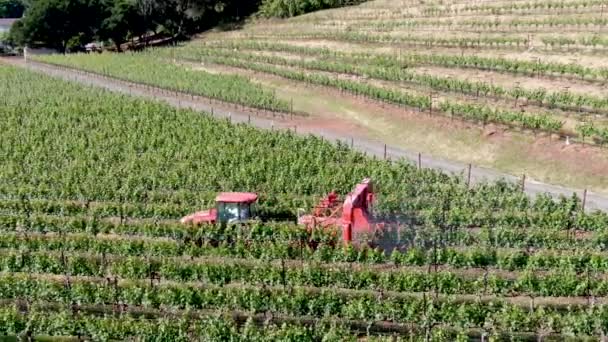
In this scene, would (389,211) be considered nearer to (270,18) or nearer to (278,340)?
(278,340)

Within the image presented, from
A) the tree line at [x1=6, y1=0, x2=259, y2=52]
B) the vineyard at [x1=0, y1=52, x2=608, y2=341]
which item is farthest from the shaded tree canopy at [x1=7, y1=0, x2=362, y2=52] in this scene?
the vineyard at [x1=0, y1=52, x2=608, y2=341]

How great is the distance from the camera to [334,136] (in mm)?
43000

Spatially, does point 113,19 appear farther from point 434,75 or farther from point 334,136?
point 334,136

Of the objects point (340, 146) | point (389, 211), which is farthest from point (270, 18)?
point (389, 211)

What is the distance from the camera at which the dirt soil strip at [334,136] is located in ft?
107

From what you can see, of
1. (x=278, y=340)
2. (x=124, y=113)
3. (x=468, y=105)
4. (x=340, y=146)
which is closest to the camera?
(x=278, y=340)

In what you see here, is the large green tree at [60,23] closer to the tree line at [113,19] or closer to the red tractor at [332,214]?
the tree line at [113,19]

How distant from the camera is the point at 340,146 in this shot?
3762 centimetres

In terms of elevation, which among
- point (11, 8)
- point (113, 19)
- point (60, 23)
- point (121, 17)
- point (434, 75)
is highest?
point (11, 8)

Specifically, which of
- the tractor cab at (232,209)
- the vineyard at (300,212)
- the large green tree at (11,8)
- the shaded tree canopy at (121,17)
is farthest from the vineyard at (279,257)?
the large green tree at (11,8)

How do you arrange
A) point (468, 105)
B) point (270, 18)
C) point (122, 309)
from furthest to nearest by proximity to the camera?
point (270, 18)
point (468, 105)
point (122, 309)

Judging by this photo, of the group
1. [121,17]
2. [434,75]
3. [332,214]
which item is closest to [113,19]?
[121,17]

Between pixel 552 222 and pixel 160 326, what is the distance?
1412 centimetres

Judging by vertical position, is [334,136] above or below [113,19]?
below
